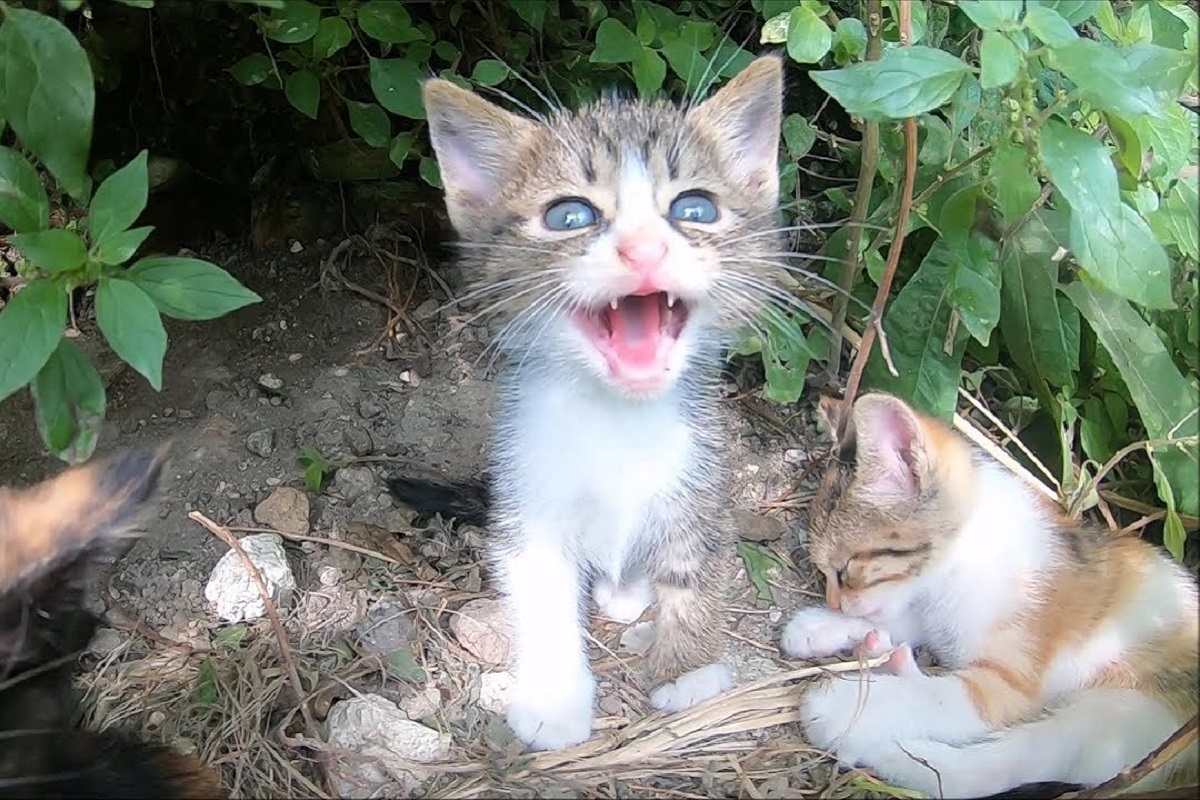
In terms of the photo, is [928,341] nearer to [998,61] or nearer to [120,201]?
[998,61]

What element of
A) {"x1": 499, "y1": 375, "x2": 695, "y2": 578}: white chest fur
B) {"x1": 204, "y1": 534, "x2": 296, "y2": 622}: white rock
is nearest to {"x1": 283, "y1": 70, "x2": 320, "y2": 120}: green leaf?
{"x1": 499, "y1": 375, "x2": 695, "y2": 578}: white chest fur

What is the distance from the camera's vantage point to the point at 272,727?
1748 millimetres

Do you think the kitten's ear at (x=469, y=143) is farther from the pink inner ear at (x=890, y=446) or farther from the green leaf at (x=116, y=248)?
the pink inner ear at (x=890, y=446)

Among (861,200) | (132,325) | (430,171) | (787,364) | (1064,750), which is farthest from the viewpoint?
(430,171)

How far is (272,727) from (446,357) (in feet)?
3.34

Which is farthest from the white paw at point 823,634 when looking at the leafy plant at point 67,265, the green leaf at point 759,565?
the leafy plant at point 67,265

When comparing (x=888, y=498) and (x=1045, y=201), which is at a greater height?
(x=1045, y=201)

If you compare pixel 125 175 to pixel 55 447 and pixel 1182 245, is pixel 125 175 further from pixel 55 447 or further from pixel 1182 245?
pixel 1182 245

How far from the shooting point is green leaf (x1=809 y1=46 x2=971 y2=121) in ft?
4.84

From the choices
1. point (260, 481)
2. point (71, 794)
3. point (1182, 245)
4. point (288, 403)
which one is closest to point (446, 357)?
point (288, 403)

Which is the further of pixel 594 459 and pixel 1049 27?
pixel 594 459

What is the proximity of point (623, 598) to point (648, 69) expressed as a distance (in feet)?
3.22

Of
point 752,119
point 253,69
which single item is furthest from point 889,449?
point 253,69

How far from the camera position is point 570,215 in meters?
1.72
